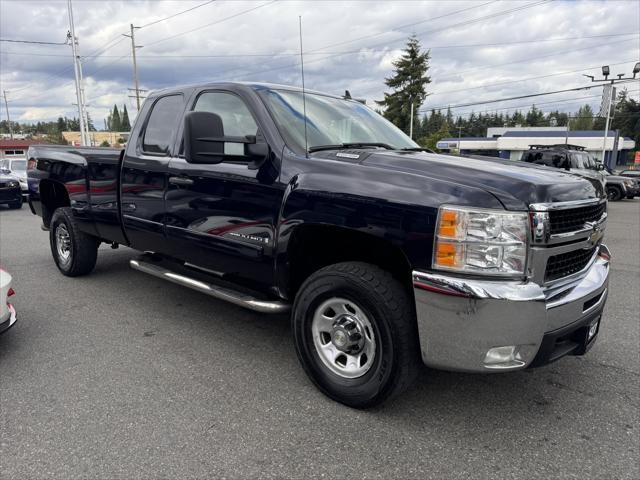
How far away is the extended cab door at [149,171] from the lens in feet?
13.4

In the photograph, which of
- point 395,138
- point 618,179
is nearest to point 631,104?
point 618,179

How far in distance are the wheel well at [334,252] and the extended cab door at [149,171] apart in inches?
58.1

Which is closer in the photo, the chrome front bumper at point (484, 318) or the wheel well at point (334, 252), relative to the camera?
the chrome front bumper at point (484, 318)

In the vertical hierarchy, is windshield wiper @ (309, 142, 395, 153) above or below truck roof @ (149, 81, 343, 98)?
below

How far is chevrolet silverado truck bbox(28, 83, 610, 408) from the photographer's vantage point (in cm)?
236

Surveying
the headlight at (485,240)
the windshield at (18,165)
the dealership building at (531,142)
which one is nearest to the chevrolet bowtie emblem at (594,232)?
the headlight at (485,240)

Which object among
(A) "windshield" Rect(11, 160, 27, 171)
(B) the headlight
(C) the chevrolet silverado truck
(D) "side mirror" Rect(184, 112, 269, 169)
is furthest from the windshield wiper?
(A) "windshield" Rect(11, 160, 27, 171)

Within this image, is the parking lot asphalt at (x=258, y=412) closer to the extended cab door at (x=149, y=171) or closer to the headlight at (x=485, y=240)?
the extended cab door at (x=149, y=171)

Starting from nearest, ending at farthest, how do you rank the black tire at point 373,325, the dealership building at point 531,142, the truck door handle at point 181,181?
the black tire at point 373,325, the truck door handle at point 181,181, the dealership building at point 531,142

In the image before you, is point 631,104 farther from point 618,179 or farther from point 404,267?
point 404,267

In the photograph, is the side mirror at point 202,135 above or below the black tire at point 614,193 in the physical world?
above

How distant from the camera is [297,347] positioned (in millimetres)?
3137

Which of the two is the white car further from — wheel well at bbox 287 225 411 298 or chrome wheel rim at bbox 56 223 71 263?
chrome wheel rim at bbox 56 223 71 263

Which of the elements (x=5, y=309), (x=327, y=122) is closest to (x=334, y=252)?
(x=327, y=122)
